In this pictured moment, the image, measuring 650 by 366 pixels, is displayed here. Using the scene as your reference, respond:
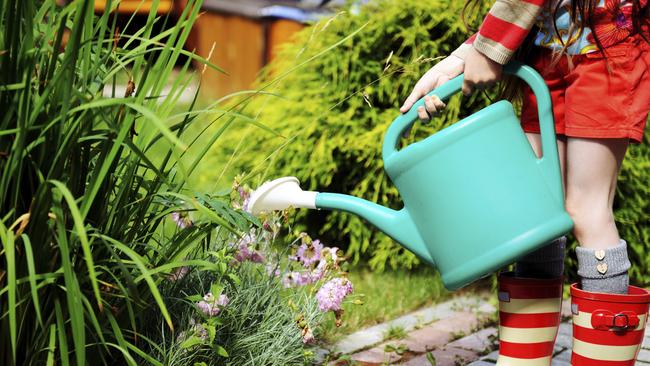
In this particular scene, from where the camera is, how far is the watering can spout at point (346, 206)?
1.72 m

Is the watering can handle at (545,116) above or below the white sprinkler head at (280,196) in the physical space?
above

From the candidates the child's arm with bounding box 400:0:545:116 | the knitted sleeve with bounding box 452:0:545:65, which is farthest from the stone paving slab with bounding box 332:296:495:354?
the knitted sleeve with bounding box 452:0:545:65

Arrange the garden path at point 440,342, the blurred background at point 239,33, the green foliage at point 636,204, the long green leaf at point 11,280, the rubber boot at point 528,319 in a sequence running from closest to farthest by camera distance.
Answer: the long green leaf at point 11,280 → the rubber boot at point 528,319 → the garden path at point 440,342 → the green foliage at point 636,204 → the blurred background at point 239,33

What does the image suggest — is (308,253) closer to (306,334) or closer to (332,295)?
(332,295)

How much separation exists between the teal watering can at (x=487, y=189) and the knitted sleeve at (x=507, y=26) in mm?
69

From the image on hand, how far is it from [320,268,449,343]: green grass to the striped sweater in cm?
110

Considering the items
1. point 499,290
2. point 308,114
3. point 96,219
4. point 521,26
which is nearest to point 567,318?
point 499,290

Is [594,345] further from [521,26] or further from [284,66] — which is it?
[284,66]

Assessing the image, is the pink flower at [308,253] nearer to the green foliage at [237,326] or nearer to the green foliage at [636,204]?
the green foliage at [237,326]

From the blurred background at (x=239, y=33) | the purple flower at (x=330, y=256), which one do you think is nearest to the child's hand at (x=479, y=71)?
the purple flower at (x=330, y=256)

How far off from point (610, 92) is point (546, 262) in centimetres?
43

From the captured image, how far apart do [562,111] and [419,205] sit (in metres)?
0.36

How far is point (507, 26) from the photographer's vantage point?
159cm

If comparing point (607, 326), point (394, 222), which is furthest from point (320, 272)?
point (607, 326)
